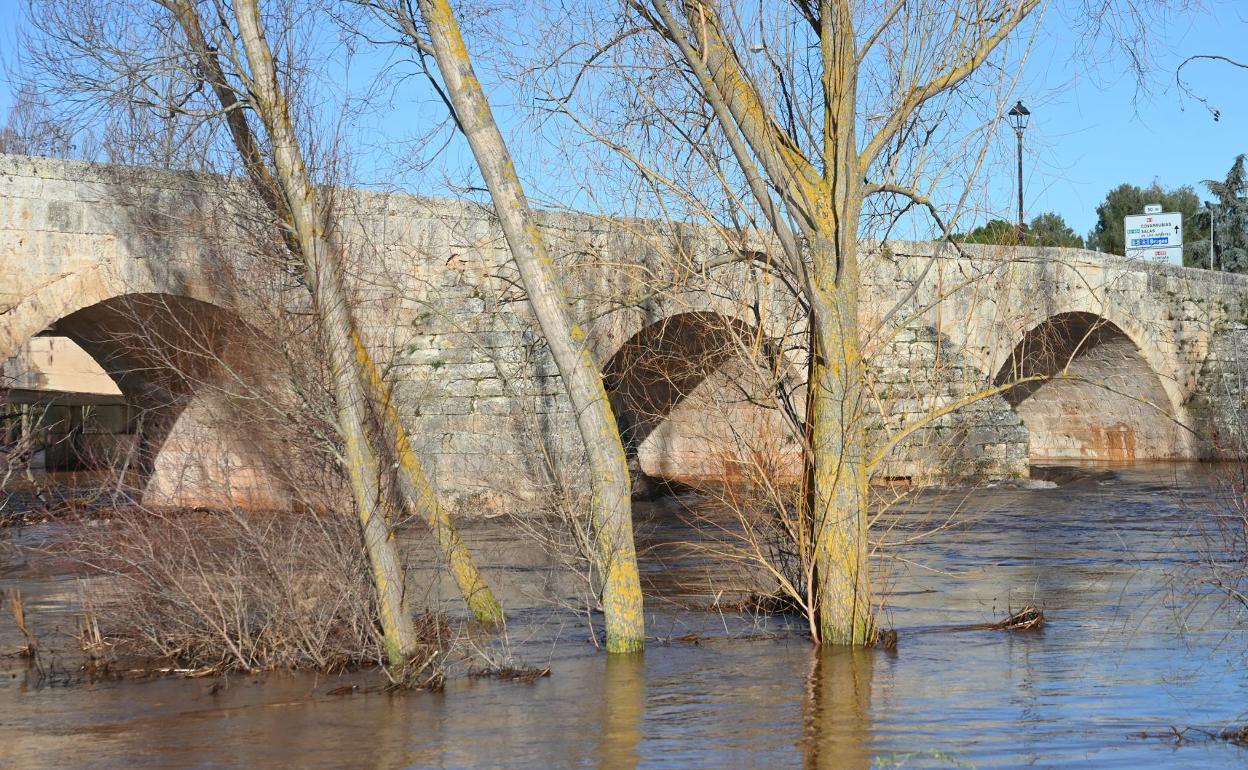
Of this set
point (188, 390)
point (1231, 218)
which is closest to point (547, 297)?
point (188, 390)

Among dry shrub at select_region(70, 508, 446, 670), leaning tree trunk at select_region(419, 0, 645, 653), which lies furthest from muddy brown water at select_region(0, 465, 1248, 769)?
leaning tree trunk at select_region(419, 0, 645, 653)

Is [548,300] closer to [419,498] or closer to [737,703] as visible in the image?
[419,498]

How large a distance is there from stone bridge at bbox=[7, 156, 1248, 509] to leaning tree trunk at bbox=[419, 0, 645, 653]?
0.67 ft

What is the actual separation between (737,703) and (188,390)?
7748 mm

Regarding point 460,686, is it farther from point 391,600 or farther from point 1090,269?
point 1090,269

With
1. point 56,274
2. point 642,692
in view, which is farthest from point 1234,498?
point 56,274

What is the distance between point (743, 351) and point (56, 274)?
7.42m

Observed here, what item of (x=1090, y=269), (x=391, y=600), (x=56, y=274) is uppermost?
(x=1090, y=269)

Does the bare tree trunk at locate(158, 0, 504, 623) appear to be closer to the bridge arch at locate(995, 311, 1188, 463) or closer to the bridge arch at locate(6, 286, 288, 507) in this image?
the bridge arch at locate(6, 286, 288, 507)

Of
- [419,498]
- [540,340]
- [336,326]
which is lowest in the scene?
[419,498]

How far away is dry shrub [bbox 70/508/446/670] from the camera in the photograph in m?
7.04

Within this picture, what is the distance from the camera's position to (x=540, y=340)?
14.2 m

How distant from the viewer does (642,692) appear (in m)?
6.86

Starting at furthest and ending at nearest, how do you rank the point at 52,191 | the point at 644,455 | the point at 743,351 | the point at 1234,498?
1. the point at 644,455
2. the point at 52,191
3. the point at 743,351
4. the point at 1234,498
